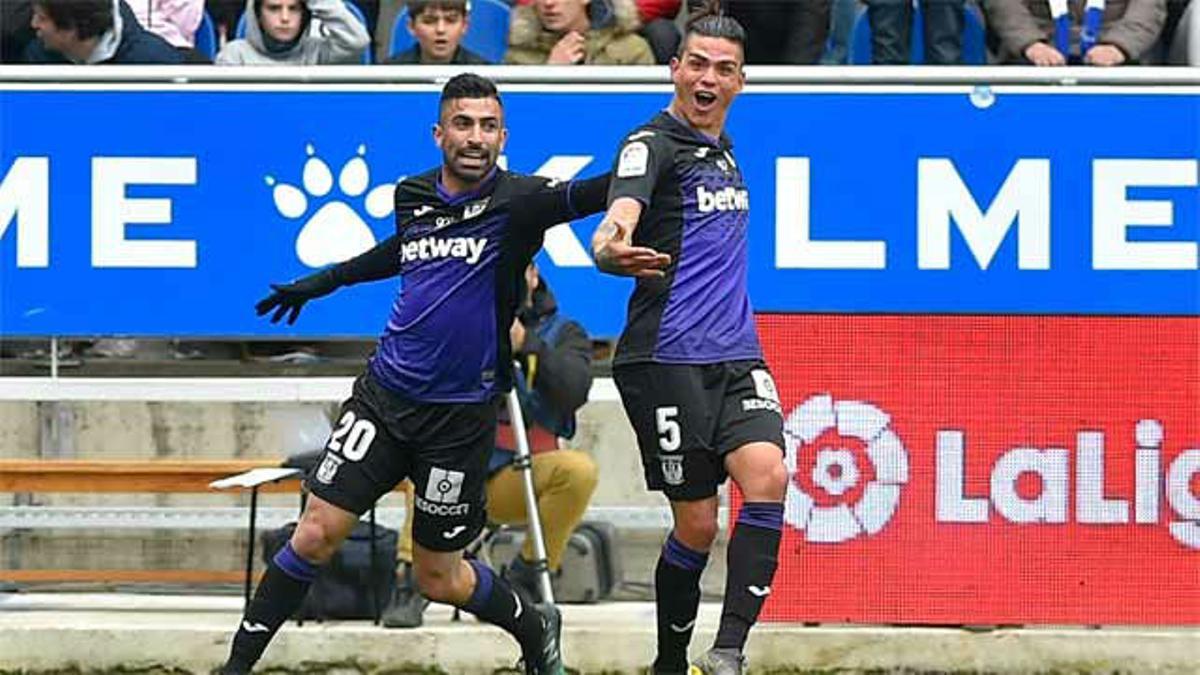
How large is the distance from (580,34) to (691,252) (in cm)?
282

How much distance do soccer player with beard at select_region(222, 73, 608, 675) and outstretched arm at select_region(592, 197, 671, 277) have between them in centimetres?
49

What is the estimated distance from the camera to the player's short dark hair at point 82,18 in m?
10.4

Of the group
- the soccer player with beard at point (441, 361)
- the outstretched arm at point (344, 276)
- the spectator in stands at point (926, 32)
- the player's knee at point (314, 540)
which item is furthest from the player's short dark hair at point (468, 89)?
the spectator in stands at point (926, 32)

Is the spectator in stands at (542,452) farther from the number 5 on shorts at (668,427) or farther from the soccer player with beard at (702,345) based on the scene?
the number 5 on shorts at (668,427)

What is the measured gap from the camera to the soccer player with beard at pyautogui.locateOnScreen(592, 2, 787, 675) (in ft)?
25.3

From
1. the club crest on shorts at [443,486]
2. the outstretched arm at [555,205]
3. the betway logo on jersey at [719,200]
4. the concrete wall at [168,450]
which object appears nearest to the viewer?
the betway logo on jersey at [719,200]

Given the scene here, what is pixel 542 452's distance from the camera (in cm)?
1023

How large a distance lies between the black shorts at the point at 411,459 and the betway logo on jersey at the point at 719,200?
1.04 metres

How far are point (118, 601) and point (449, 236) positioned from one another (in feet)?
10.3

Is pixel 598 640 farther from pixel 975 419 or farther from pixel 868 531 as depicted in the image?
pixel 975 419

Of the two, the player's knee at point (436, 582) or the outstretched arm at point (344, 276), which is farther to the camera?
the outstretched arm at point (344, 276)

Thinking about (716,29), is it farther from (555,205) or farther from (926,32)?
(926,32)

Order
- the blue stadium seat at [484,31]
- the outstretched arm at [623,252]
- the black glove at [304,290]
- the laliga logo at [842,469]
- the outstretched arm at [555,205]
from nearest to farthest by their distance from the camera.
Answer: the outstretched arm at [623,252] → the outstretched arm at [555,205] → the black glove at [304,290] → the laliga logo at [842,469] → the blue stadium seat at [484,31]

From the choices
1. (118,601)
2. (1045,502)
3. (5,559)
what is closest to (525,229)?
(1045,502)
